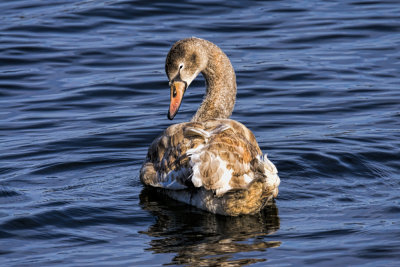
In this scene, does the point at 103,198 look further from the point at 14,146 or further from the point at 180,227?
the point at 14,146

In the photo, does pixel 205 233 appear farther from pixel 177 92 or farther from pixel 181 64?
pixel 181 64

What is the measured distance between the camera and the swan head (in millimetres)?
8961

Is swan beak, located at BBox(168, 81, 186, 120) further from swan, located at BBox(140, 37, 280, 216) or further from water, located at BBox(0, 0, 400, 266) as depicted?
water, located at BBox(0, 0, 400, 266)

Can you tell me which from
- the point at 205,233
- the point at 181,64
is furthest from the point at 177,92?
the point at 205,233

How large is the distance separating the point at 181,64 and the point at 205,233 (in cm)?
233

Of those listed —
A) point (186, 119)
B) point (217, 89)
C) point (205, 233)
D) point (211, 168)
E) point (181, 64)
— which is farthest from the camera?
point (186, 119)

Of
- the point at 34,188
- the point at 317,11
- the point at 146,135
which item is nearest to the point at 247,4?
the point at 317,11

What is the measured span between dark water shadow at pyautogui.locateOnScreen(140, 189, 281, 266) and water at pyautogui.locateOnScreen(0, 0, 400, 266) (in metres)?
0.02

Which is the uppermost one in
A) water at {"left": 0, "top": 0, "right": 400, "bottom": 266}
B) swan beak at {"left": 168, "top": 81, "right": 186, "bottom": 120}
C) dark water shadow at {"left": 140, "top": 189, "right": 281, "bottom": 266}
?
swan beak at {"left": 168, "top": 81, "right": 186, "bottom": 120}

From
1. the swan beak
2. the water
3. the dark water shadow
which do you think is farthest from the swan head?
the dark water shadow

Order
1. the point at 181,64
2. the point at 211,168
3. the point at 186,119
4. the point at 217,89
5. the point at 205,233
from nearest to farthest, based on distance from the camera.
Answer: the point at 211,168 → the point at 205,233 → the point at 181,64 → the point at 217,89 → the point at 186,119

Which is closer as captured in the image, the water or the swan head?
the water

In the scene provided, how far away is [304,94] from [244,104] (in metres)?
0.92

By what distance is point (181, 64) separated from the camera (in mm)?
8992
